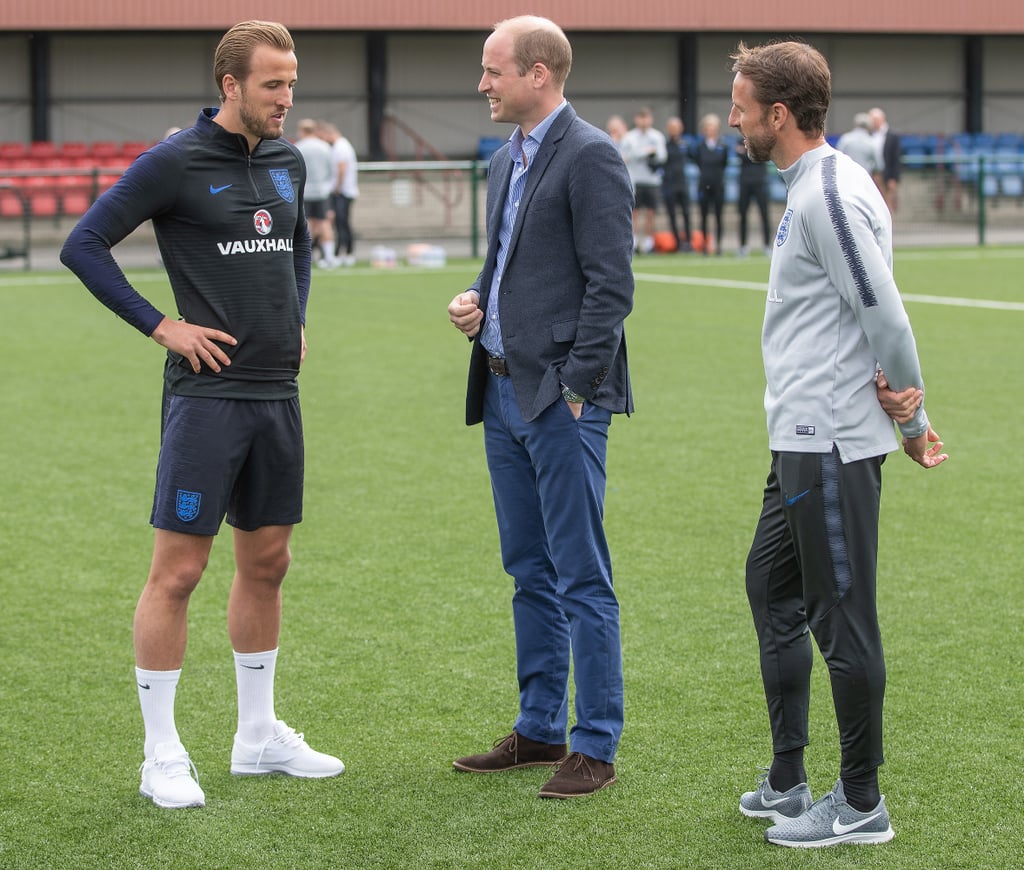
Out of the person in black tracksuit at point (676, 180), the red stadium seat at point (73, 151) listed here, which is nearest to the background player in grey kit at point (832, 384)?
the person in black tracksuit at point (676, 180)

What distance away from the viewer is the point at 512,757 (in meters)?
4.11

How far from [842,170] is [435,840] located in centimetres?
182

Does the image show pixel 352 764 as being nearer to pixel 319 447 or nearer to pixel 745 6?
pixel 319 447

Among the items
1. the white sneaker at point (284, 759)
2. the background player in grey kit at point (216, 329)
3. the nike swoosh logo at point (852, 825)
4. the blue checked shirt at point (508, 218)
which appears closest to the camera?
the nike swoosh logo at point (852, 825)

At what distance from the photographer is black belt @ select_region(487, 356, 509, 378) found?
3928 mm

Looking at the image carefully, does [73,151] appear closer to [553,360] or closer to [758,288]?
[758,288]

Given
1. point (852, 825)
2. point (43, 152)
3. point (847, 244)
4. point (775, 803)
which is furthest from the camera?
point (43, 152)

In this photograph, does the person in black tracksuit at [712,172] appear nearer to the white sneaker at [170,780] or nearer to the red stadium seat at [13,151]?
the red stadium seat at [13,151]

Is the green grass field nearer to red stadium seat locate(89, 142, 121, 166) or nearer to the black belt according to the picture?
the black belt

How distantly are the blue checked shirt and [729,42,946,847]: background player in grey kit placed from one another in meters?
0.61

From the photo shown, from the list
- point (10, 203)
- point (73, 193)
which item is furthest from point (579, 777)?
point (73, 193)

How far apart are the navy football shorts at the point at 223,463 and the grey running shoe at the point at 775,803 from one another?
1.41 meters

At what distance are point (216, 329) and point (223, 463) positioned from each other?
34 centimetres

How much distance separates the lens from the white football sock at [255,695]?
4090 millimetres
